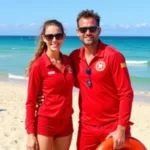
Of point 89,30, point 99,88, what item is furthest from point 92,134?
point 89,30

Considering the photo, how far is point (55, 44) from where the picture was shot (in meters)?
3.39

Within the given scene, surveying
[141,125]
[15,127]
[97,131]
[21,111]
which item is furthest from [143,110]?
[97,131]

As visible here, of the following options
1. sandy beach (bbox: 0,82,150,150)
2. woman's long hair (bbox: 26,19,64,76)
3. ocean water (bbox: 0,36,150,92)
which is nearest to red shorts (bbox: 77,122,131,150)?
woman's long hair (bbox: 26,19,64,76)

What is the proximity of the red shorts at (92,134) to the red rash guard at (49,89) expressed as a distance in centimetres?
24

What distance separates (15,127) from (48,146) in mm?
3927

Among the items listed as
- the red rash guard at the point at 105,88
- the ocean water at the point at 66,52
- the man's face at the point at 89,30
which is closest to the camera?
the red rash guard at the point at 105,88

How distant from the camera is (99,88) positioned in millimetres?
3346

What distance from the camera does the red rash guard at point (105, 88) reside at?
128 inches

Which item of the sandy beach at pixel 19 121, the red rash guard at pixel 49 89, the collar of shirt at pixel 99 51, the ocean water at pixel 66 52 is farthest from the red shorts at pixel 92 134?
the sandy beach at pixel 19 121

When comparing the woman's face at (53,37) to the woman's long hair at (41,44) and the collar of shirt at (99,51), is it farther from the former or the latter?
the collar of shirt at (99,51)

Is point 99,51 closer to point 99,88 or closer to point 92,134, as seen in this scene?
point 99,88

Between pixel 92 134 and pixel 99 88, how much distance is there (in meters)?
0.44

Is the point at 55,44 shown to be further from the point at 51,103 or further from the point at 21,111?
the point at 21,111

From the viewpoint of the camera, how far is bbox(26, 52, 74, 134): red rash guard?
3311mm
